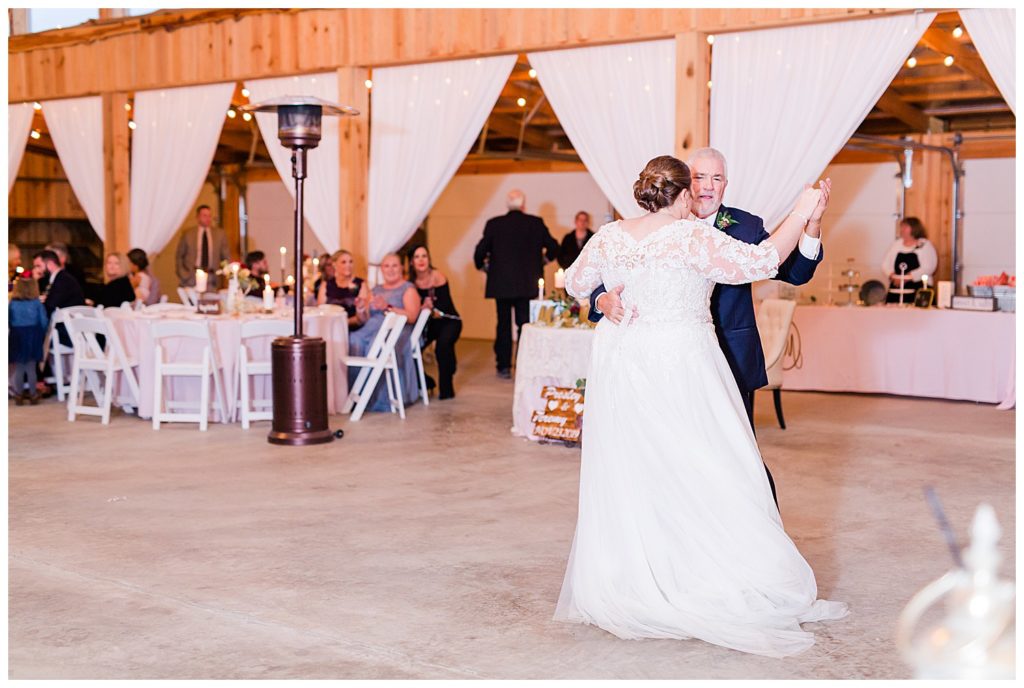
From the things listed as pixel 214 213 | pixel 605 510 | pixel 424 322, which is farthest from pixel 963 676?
pixel 214 213

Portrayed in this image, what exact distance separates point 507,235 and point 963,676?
30.6 ft

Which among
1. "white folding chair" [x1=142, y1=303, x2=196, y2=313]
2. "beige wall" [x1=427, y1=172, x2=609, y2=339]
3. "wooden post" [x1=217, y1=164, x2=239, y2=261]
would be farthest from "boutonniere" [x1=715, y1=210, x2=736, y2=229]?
"wooden post" [x1=217, y1=164, x2=239, y2=261]

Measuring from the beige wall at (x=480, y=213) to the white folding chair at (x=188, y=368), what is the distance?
20.9 ft

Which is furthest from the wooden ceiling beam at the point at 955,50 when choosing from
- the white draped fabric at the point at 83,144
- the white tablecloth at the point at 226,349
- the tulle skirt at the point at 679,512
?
the white draped fabric at the point at 83,144

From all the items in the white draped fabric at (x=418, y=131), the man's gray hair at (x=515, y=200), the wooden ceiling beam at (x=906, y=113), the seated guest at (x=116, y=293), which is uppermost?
the wooden ceiling beam at (x=906, y=113)

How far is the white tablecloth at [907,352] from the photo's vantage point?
336 inches

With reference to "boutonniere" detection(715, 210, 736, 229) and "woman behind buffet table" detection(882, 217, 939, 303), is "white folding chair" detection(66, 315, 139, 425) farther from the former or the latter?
"woman behind buffet table" detection(882, 217, 939, 303)

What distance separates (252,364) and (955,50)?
554cm

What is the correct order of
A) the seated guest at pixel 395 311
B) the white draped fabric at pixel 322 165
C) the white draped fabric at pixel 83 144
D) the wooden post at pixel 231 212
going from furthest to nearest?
the wooden post at pixel 231 212
the white draped fabric at pixel 83 144
the white draped fabric at pixel 322 165
the seated guest at pixel 395 311

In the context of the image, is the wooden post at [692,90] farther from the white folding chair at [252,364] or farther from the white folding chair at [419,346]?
the white folding chair at [252,364]

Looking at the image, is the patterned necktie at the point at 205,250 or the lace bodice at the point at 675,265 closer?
the lace bodice at the point at 675,265

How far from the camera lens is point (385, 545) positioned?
4609mm

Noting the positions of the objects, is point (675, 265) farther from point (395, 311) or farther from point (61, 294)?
point (61, 294)

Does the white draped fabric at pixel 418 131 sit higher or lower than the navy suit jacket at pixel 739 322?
higher
